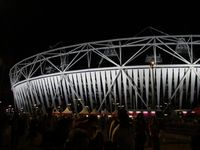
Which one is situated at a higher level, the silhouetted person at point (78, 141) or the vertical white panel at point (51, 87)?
the silhouetted person at point (78, 141)

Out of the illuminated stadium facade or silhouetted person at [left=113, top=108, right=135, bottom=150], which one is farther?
the illuminated stadium facade

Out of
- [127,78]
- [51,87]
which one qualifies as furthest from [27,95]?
[127,78]

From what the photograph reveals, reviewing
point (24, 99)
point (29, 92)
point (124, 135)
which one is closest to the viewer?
point (124, 135)

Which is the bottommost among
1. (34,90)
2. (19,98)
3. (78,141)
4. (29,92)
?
(19,98)

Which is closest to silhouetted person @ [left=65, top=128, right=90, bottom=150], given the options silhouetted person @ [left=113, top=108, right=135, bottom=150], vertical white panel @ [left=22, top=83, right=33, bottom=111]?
silhouetted person @ [left=113, top=108, right=135, bottom=150]

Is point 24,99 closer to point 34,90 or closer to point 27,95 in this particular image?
point 27,95

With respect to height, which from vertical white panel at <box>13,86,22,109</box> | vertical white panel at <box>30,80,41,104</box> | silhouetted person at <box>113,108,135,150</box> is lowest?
vertical white panel at <box>13,86,22,109</box>

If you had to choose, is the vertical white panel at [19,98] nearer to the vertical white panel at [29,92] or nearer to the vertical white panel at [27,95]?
the vertical white panel at [27,95]

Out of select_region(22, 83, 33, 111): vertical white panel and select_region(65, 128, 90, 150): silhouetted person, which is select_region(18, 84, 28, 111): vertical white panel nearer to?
select_region(22, 83, 33, 111): vertical white panel

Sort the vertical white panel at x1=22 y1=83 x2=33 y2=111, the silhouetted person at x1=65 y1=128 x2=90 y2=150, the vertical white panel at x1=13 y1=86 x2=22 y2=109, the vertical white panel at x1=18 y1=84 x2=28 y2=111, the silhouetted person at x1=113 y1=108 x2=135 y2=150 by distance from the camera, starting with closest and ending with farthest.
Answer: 1. the silhouetted person at x1=65 y1=128 x2=90 y2=150
2. the silhouetted person at x1=113 y1=108 x2=135 y2=150
3. the vertical white panel at x1=22 y1=83 x2=33 y2=111
4. the vertical white panel at x1=18 y1=84 x2=28 y2=111
5. the vertical white panel at x1=13 y1=86 x2=22 y2=109

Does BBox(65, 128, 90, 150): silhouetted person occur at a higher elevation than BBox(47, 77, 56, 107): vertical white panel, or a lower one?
higher

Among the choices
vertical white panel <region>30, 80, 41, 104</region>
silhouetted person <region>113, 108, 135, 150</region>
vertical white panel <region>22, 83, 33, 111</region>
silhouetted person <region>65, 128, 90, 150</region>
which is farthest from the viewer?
vertical white panel <region>22, 83, 33, 111</region>

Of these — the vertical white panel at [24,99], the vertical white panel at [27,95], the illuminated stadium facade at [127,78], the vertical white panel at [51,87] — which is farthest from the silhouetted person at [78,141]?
the vertical white panel at [24,99]

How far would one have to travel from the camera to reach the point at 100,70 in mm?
53281
